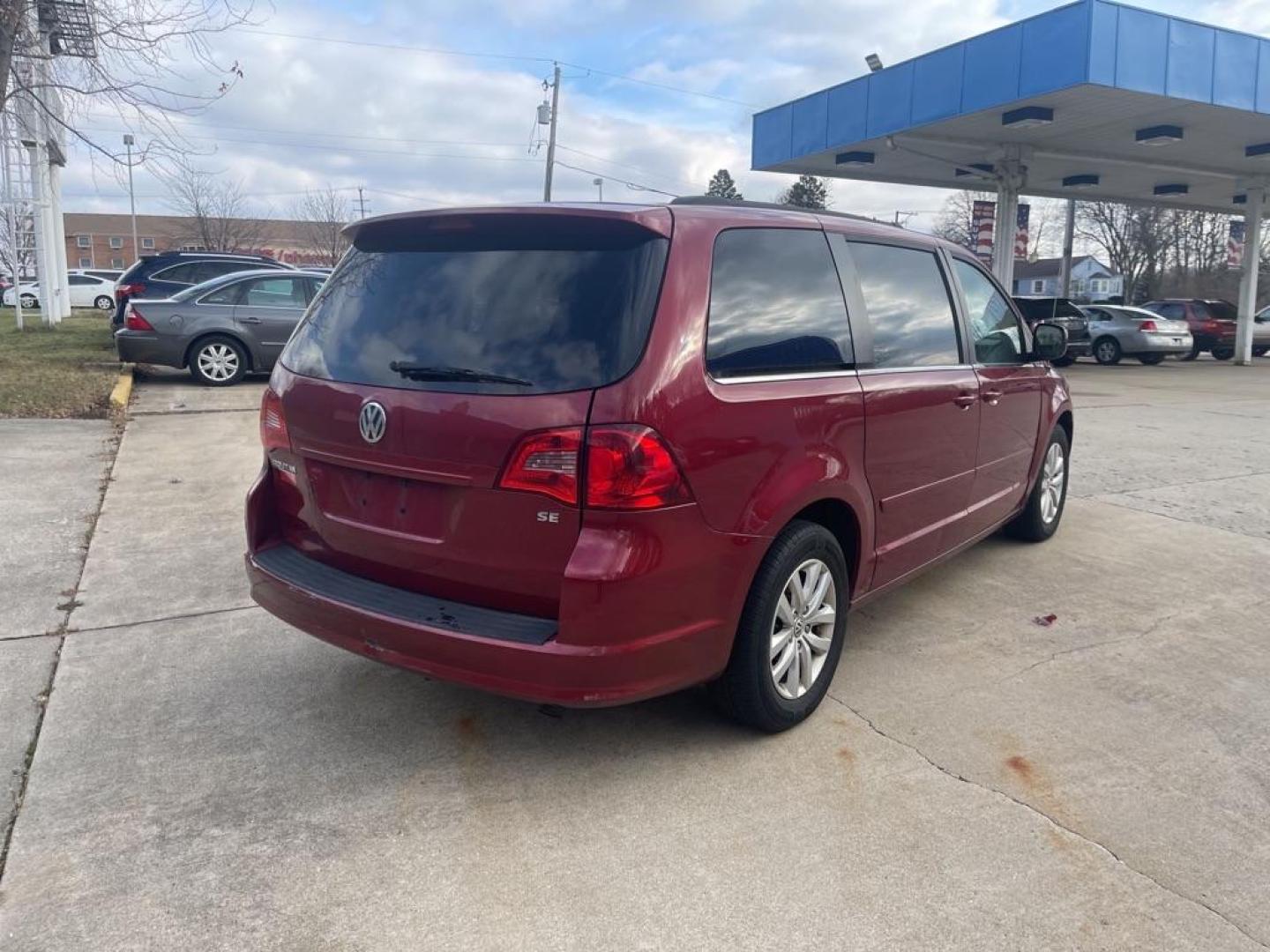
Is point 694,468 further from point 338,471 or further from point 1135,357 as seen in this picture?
point 1135,357

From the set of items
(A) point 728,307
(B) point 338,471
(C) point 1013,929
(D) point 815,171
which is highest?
(D) point 815,171

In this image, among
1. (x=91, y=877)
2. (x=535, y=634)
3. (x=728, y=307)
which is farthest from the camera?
(x=728, y=307)

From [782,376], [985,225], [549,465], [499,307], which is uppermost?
[985,225]

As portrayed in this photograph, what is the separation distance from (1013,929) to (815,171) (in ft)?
78.1

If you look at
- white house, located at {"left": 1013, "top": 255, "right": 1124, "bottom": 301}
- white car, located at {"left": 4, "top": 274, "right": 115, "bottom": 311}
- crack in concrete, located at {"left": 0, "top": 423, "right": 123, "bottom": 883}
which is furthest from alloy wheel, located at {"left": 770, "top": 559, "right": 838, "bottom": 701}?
white house, located at {"left": 1013, "top": 255, "right": 1124, "bottom": 301}

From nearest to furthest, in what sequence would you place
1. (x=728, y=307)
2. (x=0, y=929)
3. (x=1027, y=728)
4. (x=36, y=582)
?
(x=0, y=929) < (x=728, y=307) < (x=1027, y=728) < (x=36, y=582)

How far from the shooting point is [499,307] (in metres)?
2.98

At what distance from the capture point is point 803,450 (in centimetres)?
324

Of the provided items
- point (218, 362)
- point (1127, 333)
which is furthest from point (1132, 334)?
point (218, 362)

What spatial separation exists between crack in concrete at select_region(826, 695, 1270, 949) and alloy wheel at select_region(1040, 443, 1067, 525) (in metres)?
2.77

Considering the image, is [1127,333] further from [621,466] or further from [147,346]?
[621,466]

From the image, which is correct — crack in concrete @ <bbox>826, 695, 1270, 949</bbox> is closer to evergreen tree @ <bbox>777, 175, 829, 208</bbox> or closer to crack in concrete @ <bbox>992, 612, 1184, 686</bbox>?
crack in concrete @ <bbox>992, 612, 1184, 686</bbox>

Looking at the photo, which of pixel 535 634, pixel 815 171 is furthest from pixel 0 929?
pixel 815 171

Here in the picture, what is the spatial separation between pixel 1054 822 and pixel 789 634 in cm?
99
